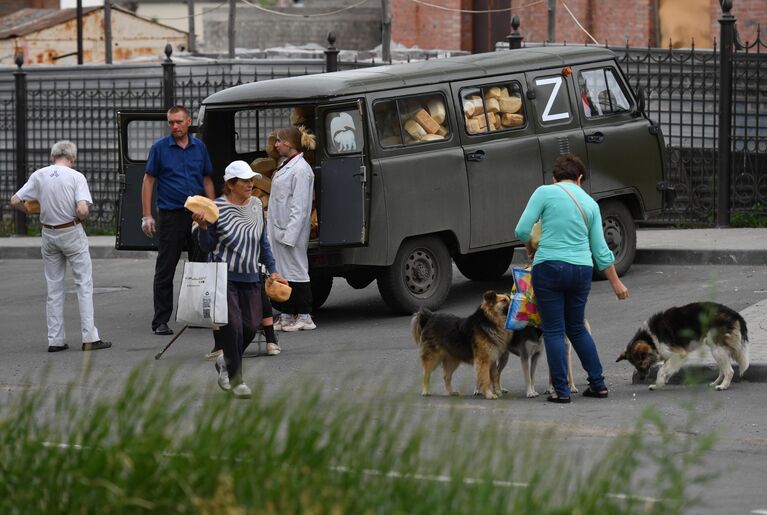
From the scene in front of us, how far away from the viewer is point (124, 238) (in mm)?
14797

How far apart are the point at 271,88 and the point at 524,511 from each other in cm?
944

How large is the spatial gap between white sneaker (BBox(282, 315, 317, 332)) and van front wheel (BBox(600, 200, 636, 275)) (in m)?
3.58

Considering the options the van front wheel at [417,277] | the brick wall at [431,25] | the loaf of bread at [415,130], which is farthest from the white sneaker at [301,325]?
the brick wall at [431,25]

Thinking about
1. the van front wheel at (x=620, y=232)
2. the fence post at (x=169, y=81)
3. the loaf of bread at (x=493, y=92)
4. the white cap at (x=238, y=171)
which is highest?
the fence post at (x=169, y=81)

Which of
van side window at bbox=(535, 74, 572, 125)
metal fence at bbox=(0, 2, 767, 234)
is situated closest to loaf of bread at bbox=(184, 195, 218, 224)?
van side window at bbox=(535, 74, 572, 125)

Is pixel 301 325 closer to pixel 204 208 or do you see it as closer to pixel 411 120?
pixel 411 120

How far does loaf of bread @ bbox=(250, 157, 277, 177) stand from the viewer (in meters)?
15.1

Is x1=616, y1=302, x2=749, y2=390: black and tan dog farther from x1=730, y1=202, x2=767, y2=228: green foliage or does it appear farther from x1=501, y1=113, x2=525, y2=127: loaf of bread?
x1=730, y1=202, x2=767, y2=228: green foliage

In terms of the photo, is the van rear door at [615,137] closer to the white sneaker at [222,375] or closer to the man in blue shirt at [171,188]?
the man in blue shirt at [171,188]

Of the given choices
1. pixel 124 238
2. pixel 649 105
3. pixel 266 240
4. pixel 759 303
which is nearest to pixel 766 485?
pixel 266 240

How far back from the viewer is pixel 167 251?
1405 centimetres

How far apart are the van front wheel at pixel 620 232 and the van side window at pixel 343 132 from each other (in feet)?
10.5

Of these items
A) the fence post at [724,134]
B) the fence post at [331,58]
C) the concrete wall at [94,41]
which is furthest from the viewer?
the concrete wall at [94,41]

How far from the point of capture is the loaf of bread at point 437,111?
14570 mm
